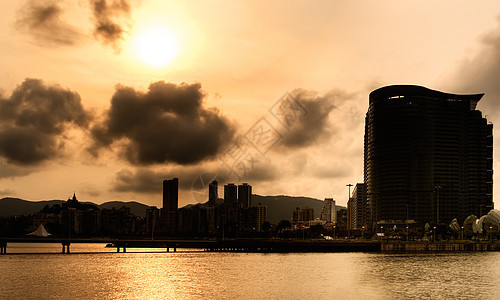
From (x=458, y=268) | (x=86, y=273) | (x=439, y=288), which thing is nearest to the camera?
(x=439, y=288)

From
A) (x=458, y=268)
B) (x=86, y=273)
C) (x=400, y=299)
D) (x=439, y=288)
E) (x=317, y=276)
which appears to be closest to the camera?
(x=400, y=299)

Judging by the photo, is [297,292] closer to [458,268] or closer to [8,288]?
[8,288]

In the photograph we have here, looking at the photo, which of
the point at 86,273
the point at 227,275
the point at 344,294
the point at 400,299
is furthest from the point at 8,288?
the point at 400,299

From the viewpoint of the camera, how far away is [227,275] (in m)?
116

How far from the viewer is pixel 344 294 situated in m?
87.6

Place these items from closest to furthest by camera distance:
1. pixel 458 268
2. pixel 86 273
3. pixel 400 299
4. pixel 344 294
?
pixel 400 299, pixel 344 294, pixel 86 273, pixel 458 268

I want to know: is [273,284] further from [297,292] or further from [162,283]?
[162,283]

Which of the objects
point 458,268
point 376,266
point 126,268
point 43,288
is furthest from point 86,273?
point 458,268

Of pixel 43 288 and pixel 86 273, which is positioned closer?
pixel 43 288

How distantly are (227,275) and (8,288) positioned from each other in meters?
40.2

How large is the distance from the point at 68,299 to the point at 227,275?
4013 cm

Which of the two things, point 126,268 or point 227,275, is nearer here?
point 227,275

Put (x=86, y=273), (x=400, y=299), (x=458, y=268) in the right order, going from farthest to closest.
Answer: (x=458, y=268) → (x=86, y=273) → (x=400, y=299)

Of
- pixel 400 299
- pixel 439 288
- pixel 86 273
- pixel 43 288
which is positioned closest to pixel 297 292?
pixel 400 299
